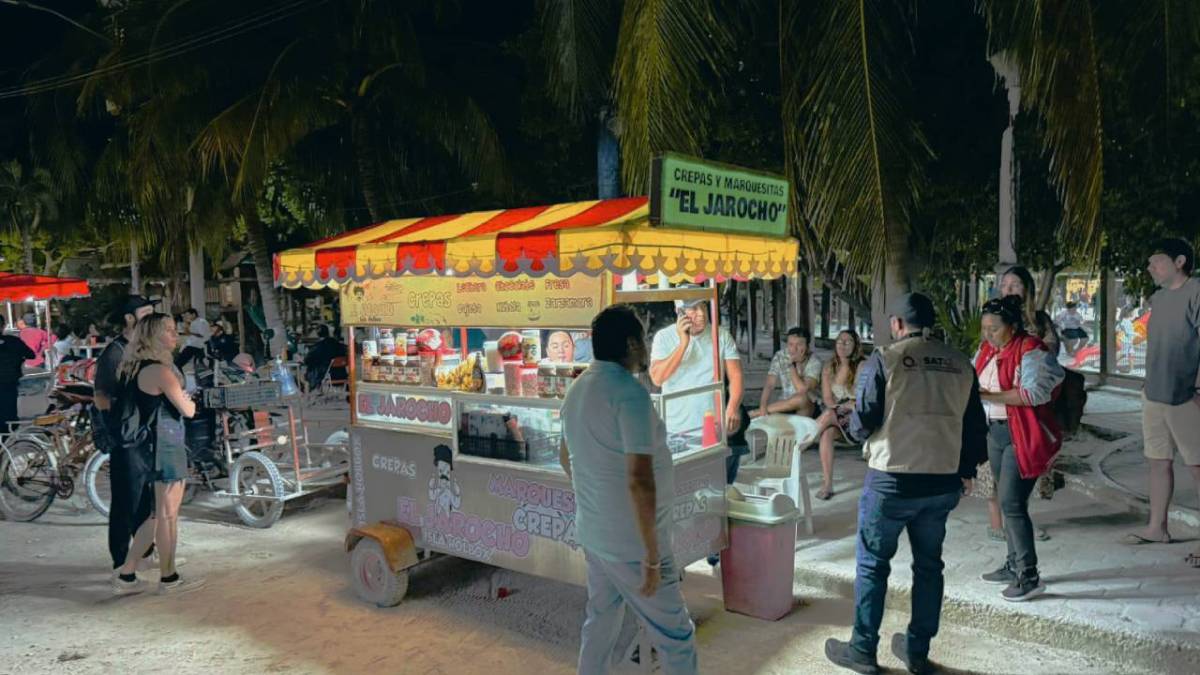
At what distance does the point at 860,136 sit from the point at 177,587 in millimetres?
5761

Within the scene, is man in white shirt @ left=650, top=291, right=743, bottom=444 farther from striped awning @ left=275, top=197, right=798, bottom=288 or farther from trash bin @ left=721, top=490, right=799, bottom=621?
trash bin @ left=721, top=490, right=799, bottom=621

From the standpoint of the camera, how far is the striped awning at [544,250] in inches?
170

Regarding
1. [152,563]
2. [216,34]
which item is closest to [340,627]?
[152,563]

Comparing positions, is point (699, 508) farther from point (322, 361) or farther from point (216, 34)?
point (216, 34)

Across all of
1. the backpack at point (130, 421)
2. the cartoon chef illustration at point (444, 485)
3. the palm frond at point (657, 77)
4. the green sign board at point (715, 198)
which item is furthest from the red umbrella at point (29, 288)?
the green sign board at point (715, 198)

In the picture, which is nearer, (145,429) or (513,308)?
(513,308)

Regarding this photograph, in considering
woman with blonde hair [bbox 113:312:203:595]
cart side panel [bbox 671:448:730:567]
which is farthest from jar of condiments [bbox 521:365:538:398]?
woman with blonde hair [bbox 113:312:203:595]

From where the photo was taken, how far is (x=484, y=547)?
5070 mm

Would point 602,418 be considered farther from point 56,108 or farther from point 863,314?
point 56,108

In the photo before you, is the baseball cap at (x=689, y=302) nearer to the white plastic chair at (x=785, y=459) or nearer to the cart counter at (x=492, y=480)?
the cart counter at (x=492, y=480)

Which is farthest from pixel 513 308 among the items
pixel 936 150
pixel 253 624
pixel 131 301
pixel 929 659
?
pixel 936 150

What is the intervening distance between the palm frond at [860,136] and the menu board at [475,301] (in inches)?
93.4

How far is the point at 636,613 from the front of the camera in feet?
11.2

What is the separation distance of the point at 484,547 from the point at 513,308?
142cm
